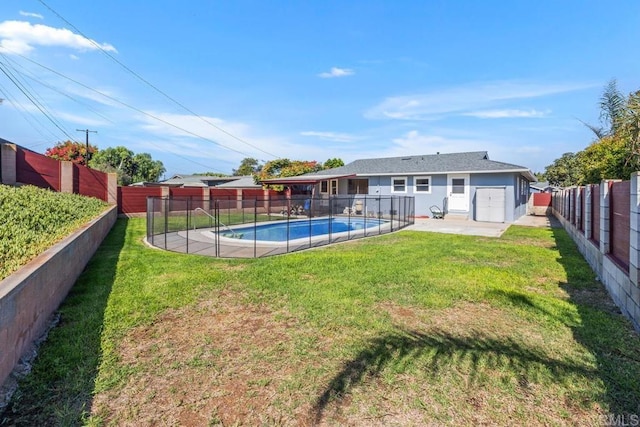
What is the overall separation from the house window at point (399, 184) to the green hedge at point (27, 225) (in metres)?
17.1

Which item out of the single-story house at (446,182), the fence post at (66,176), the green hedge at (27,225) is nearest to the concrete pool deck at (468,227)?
the single-story house at (446,182)

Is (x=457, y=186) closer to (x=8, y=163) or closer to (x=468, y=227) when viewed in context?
(x=468, y=227)

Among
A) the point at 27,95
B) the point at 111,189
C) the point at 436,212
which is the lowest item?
the point at 436,212

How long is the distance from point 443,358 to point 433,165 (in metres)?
18.8

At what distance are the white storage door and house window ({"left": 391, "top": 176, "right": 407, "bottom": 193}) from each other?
4.35m

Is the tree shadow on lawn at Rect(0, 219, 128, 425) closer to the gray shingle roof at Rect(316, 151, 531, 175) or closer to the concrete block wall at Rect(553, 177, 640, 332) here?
the concrete block wall at Rect(553, 177, 640, 332)

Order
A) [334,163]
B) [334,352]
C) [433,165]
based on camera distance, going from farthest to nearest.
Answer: [334,163], [433,165], [334,352]

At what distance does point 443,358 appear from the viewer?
3.18m

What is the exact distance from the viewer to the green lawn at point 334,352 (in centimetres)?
246

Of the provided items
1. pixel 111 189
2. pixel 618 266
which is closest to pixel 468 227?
pixel 618 266

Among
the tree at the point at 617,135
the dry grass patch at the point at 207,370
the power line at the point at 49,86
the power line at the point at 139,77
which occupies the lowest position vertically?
the dry grass patch at the point at 207,370

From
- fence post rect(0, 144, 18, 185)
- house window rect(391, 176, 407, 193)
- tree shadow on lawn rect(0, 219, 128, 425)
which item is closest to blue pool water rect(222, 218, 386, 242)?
house window rect(391, 176, 407, 193)

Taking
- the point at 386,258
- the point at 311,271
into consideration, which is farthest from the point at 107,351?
the point at 386,258

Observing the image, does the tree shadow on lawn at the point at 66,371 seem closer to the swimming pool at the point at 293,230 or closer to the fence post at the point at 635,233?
the fence post at the point at 635,233
